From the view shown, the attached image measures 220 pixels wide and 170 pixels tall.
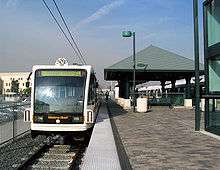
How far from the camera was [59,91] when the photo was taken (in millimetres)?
15375

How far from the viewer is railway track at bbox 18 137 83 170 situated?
37.1ft

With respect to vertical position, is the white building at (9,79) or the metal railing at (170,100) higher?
the white building at (9,79)

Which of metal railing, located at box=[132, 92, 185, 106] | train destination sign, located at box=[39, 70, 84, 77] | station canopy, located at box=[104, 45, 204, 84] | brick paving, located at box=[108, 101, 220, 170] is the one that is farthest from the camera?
Result: metal railing, located at box=[132, 92, 185, 106]

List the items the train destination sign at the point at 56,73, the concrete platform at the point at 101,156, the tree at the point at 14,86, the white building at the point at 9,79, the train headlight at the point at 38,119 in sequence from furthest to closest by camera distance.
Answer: the white building at the point at 9,79 → the tree at the point at 14,86 → the train destination sign at the point at 56,73 → the train headlight at the point at 38,119 → the concrete platform at the point at 101,156

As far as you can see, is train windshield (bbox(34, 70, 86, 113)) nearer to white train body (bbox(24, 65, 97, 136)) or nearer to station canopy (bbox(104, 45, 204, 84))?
white train body (bbox(24, 65, 97, 136))

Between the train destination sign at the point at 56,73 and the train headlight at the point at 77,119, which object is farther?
the train destination sign at the point at 56,73

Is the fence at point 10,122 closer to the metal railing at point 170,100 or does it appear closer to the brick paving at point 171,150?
the brick paving at point 171,150


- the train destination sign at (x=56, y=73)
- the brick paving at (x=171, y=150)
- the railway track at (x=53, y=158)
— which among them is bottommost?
the railway track at (x=53, y=158)

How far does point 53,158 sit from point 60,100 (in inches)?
112

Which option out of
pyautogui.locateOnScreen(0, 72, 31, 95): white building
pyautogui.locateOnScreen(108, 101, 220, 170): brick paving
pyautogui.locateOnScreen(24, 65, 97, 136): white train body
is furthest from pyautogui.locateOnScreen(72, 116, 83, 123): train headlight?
pyautogui.locateOnScreen(0, 72, 31, 95): white building

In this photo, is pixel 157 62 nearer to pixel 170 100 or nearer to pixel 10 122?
pixel 170 100

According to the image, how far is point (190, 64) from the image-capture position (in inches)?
1609

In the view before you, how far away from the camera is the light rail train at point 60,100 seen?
1492 cm

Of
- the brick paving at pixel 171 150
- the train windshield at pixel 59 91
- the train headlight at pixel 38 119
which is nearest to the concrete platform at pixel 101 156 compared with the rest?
the brick paving at pixel 171 150
